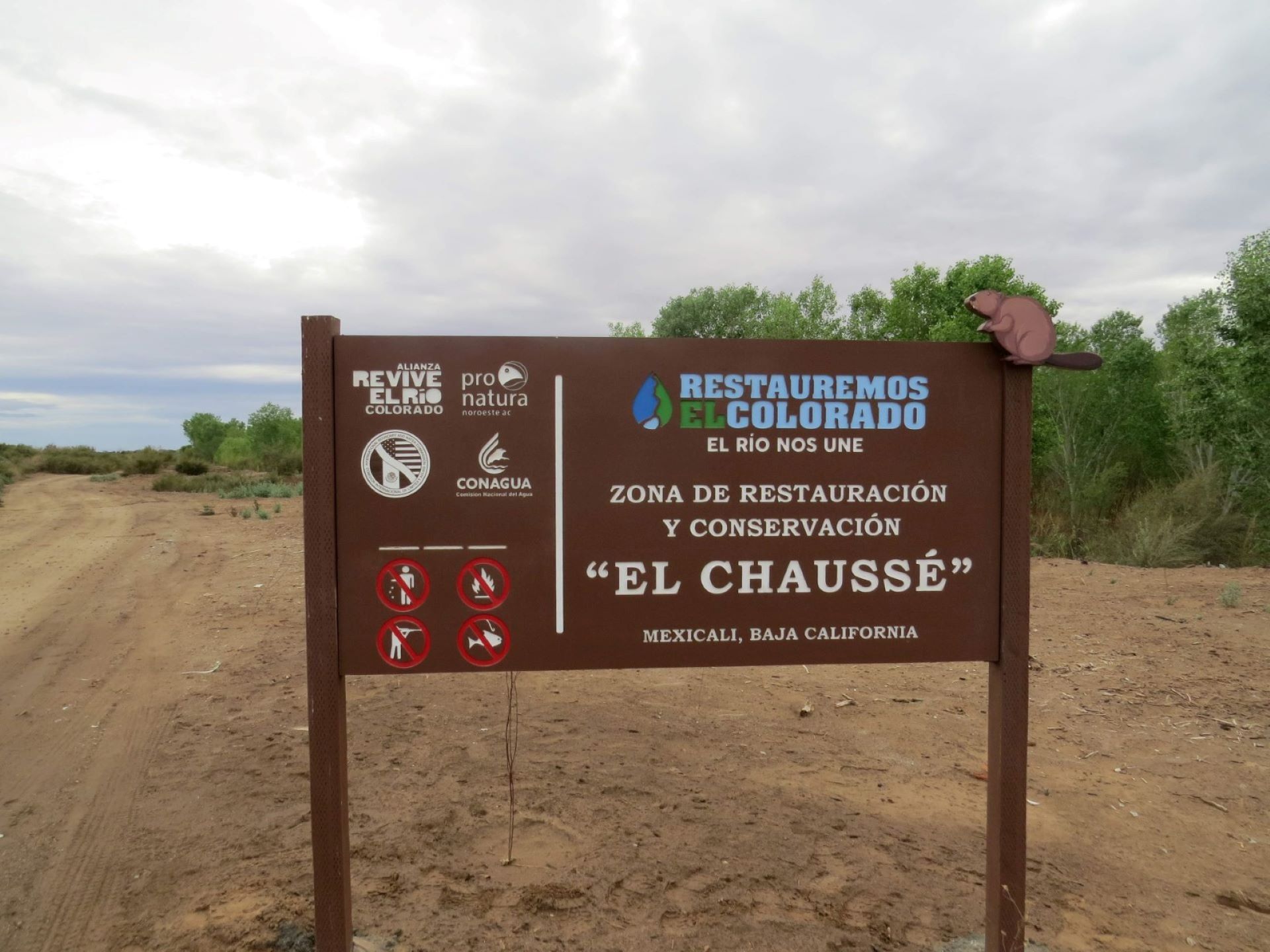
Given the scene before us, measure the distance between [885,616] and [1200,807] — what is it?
3.23 metres

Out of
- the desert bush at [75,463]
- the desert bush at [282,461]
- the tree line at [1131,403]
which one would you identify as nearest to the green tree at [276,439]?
the desert bush at [282,461]

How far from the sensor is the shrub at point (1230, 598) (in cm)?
923

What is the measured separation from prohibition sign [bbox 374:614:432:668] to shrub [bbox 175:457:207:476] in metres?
37.3

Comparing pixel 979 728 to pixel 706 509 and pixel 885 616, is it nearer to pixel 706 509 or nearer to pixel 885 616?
pixel 885 616

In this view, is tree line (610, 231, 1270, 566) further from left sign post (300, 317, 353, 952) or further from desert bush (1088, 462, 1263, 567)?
left sign post (300, 317, 353, 952)

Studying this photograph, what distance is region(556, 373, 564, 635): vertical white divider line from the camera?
3.02 meters

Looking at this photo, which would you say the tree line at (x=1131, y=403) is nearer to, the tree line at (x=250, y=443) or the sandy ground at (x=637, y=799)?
the sandy ground at (x=637, y=799)

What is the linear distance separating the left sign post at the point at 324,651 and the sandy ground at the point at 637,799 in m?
0.55

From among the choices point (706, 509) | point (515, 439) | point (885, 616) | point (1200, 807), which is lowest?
point (1200, 807)

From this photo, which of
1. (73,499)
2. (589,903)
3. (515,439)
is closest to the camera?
(515,439)

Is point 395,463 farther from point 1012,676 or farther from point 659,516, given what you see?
point 1012,676

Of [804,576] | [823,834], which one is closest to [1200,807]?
[823,834]

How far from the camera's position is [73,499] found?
22062 mm

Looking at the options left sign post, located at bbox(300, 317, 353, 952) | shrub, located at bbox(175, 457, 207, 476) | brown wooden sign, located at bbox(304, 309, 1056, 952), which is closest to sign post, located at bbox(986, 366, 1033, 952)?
brown wooden sign, located at bbox(304, 309, 1056, 952)
